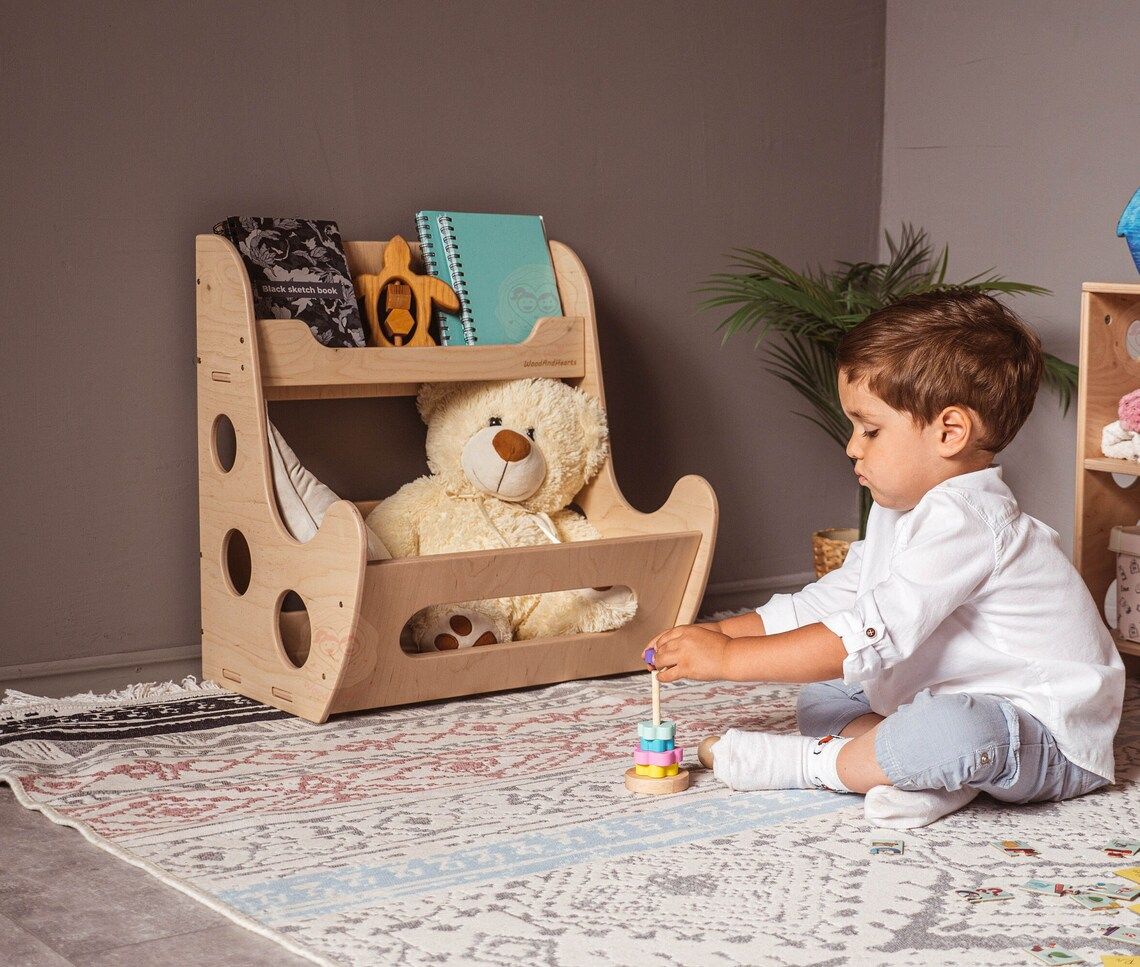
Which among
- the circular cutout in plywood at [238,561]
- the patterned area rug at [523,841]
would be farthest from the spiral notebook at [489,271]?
the patterned area rug at [523,841]

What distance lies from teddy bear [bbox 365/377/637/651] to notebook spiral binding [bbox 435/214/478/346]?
0.28 feet

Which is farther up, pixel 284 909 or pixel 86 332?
pixel 86 332

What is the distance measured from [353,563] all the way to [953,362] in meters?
0.74

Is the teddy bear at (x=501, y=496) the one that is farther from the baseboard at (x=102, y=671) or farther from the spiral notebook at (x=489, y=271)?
the baseboard at (x=102, y=671)

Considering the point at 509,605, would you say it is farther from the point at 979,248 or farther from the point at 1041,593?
the point at 979,248

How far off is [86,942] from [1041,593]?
3.12 feet

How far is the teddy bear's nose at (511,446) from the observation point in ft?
6.37

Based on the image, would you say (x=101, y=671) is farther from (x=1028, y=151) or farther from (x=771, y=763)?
(x=1028, y=151)

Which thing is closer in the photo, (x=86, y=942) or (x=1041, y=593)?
(x=86, y=942)

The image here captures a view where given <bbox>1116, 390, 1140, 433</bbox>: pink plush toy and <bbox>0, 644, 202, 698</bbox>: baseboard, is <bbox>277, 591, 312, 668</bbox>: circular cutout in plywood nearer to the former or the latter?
<bbox>0, 644, 202, 698</bbox>: baseboard

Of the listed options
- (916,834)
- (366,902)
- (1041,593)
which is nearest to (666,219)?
(1041,593)

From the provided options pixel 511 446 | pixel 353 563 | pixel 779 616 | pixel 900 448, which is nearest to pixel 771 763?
pixel 779 616

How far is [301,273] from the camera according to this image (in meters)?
1.89

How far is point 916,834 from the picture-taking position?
1302mm
